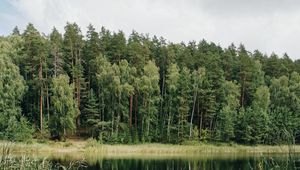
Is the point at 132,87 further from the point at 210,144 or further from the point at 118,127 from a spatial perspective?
the point at 210,144

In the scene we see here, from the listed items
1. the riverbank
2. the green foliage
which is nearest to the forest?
the green foliage

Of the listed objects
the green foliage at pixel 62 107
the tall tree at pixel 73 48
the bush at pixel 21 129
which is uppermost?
the tall tree at pixel 73 48

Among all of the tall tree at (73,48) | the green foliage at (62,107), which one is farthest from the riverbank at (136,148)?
the tall tree at (73,48)

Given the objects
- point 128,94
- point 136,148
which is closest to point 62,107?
point 128,94

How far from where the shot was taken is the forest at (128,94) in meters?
61.7

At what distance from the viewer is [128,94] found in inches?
2549

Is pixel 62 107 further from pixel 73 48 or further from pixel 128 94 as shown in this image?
pixel 73 48

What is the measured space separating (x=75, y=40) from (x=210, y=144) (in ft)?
92.9

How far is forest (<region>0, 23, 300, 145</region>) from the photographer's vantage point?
6166cm

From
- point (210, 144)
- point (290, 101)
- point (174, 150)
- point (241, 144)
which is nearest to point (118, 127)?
point (174, 150)

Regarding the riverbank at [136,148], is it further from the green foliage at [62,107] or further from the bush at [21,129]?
the green foliage at [62,107]

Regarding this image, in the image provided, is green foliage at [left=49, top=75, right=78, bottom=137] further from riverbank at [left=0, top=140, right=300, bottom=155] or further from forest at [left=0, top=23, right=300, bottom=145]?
riverbank at [left=0, top=140, right=300, bottom=155]

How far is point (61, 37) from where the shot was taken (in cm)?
7469

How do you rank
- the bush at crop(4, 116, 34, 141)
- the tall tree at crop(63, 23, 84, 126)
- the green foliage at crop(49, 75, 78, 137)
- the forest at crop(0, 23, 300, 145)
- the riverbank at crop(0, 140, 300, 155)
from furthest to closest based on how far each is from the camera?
the tall tree at crop(63, 23, 84, 126), the forest at crop(0, 23, 300, 145), the green foliage at crop(49, 75, 78, 137), the bush at crop(4, 116, 34, 141), the riverbank at crop(0, 140, 300, 155)
